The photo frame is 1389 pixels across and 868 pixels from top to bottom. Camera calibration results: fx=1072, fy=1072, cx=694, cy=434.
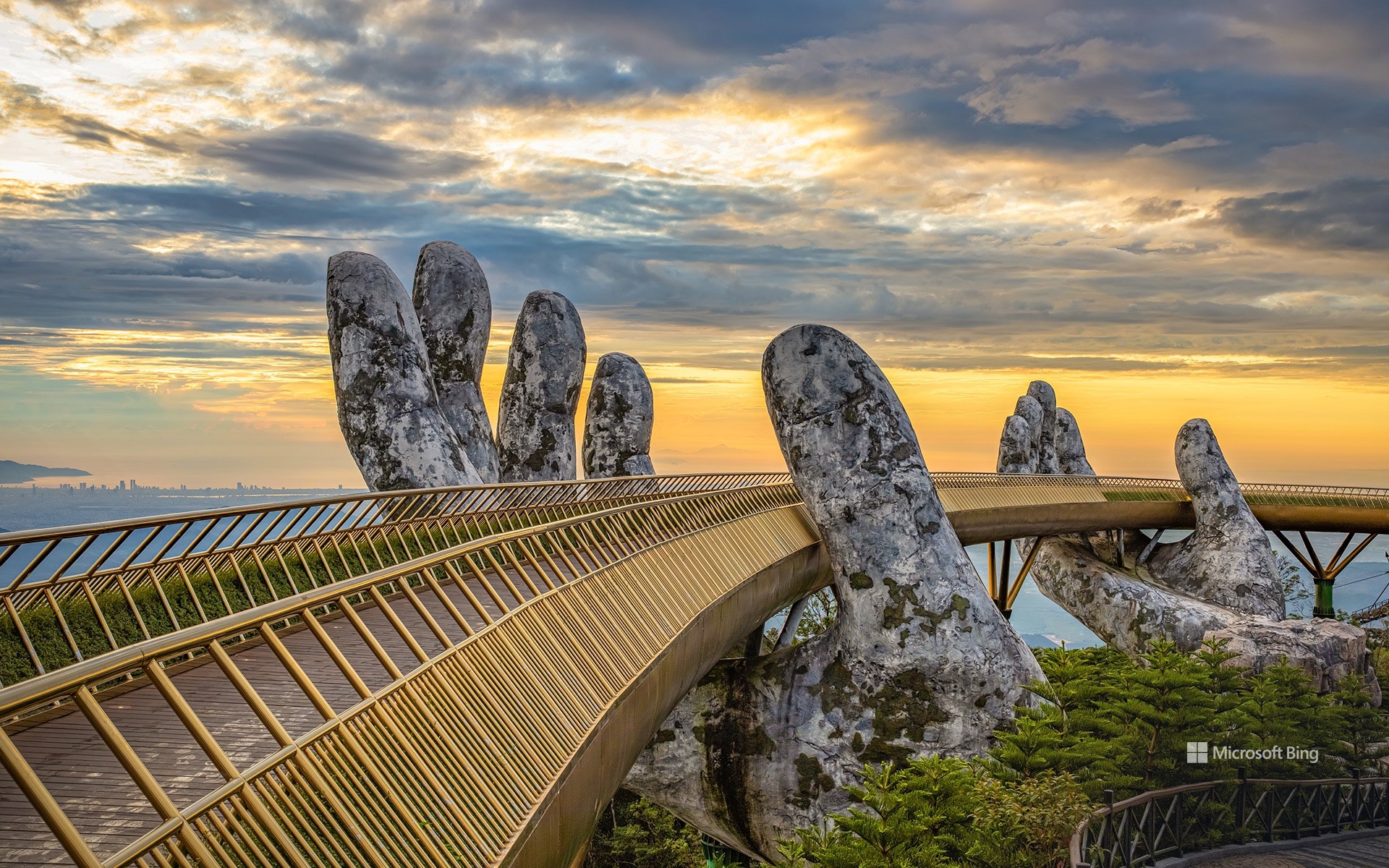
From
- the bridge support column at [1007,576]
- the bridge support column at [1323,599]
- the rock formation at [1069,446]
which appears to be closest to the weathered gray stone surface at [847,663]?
the bridge support column at [1007,576]

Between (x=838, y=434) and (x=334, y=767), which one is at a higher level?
(x=838, y=434)

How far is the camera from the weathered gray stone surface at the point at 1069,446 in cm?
4206

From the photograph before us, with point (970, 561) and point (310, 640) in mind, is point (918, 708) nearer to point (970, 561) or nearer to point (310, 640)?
point (970, 561)

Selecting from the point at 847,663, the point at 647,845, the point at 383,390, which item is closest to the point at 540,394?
the point at 383,390

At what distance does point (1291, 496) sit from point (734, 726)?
85.2ft

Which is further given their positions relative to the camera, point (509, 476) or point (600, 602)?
point (509, 476)

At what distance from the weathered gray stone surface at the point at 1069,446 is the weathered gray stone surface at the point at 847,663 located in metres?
27.5

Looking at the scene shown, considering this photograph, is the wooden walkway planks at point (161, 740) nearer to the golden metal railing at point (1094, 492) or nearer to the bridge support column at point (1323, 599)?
the golden metal railing at point (1094, 492)

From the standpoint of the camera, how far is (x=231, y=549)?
10.9 metres

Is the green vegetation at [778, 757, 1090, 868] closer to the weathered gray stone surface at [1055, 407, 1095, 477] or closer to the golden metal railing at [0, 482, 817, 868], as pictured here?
the golden metal railing at [0, 482, 817, 868]

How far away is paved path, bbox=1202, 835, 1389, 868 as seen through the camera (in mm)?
14703

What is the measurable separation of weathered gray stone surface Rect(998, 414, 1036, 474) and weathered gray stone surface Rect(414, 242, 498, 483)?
19102 millimetres

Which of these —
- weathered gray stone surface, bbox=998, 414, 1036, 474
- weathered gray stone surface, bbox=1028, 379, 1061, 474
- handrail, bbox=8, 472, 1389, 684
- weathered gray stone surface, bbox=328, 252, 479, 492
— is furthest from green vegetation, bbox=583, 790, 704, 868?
weathered gray stone surface, bbox=1028, 379, 1061, 474

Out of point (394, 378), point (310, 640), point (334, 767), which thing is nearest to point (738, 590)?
point (310, 640)
